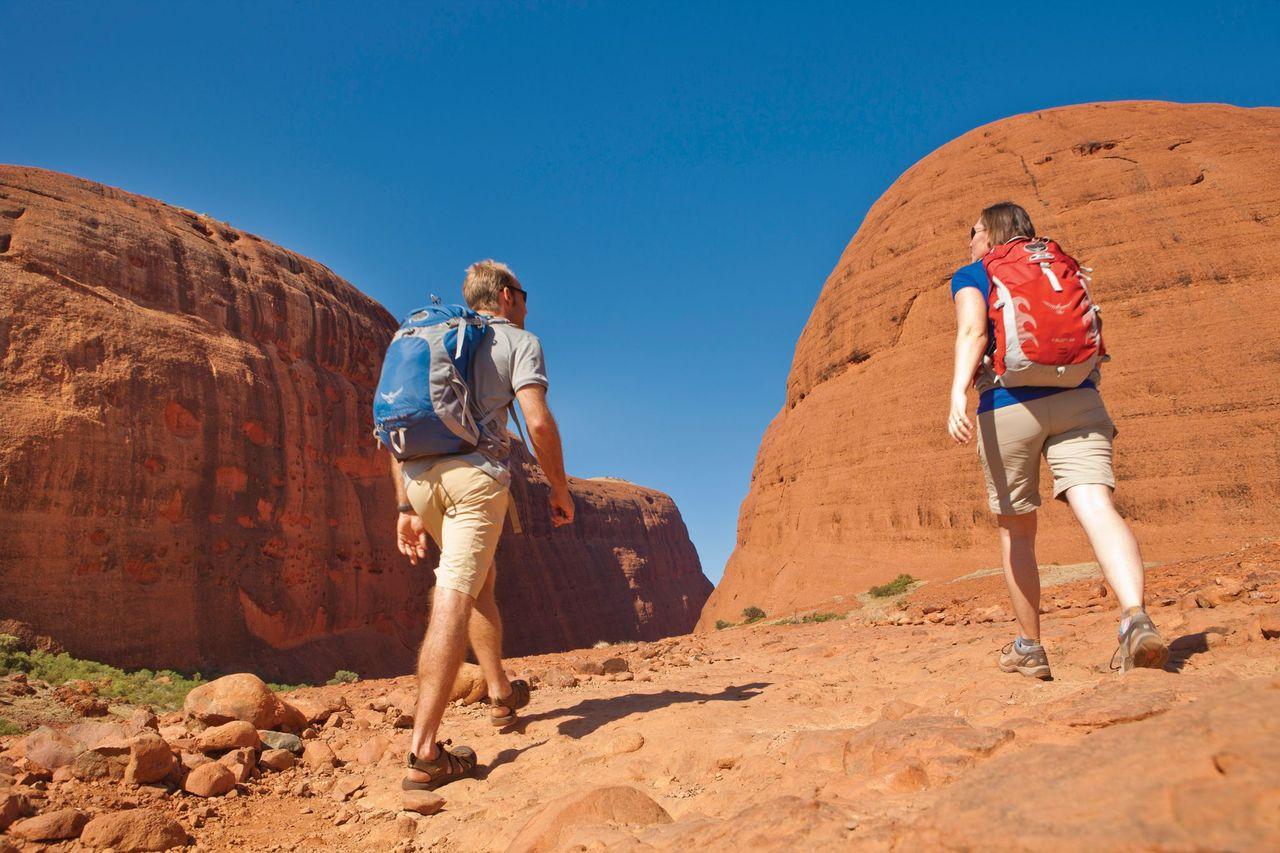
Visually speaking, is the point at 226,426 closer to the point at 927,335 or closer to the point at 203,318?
the point at 203,318

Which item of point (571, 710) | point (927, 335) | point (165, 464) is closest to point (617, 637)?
point (927, 335)

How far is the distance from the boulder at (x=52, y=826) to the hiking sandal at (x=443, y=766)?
3.31 ft

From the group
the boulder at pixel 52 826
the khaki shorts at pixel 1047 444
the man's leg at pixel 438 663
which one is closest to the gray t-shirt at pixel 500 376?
the man's leg at pixel 438 663

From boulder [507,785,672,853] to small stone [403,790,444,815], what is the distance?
0.56 m

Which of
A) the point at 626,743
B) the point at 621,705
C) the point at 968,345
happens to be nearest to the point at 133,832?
the point at 626,743

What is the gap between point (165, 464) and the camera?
1477 cm

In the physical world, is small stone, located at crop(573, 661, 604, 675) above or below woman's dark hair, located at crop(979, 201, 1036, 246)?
below

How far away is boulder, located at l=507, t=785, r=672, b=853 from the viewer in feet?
6.73

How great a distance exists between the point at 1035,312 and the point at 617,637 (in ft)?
135

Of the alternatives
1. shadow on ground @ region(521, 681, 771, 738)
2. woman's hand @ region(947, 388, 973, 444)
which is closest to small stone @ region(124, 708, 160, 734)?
shadow on ground @ region(521, 681, 771, 738)

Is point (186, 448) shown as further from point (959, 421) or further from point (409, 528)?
point (959, 421)

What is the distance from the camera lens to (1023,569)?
11.0 ft

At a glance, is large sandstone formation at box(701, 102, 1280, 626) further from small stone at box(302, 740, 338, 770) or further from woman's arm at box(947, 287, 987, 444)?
small stone at box(302, 740, 338, 770)

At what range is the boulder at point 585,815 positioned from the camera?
2051 mm
